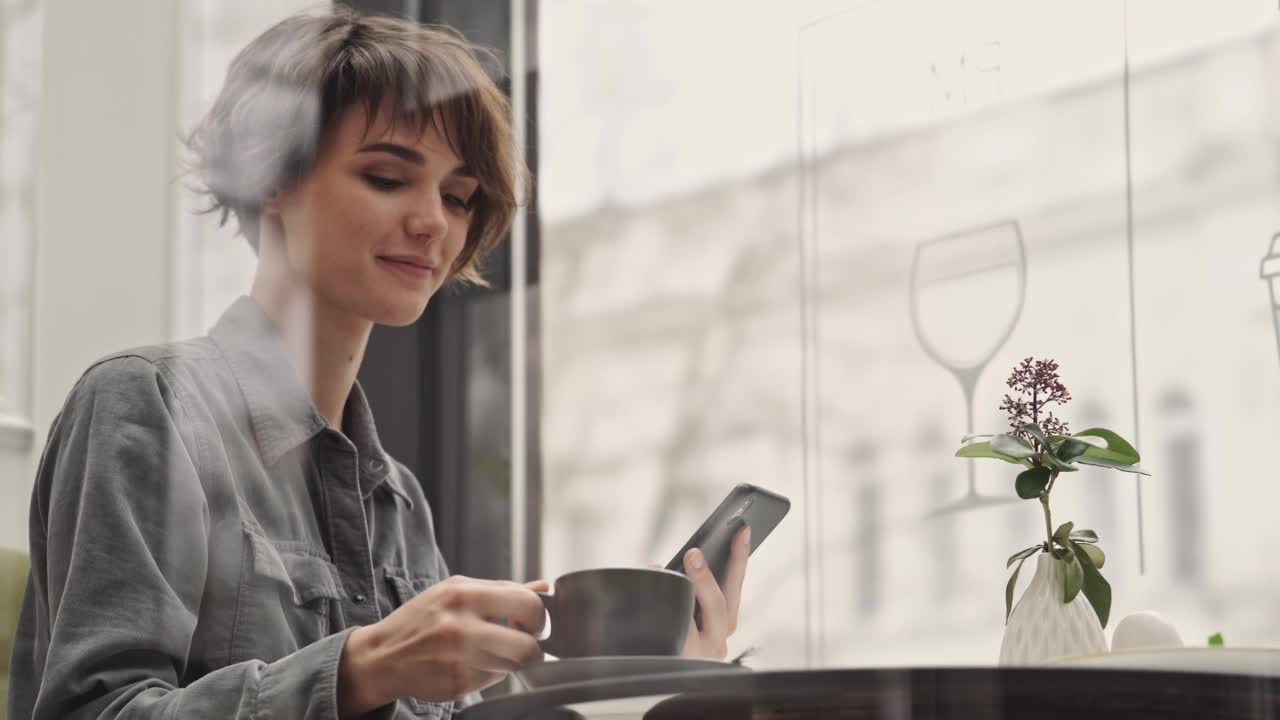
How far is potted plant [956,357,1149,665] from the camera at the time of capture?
0.69 metres

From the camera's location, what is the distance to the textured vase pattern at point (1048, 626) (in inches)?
27.1

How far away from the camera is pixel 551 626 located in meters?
0.58

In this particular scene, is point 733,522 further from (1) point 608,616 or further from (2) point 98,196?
(2) point 98,196

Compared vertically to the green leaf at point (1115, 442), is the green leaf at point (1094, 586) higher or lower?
lower

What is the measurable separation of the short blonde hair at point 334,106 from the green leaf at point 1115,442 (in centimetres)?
41

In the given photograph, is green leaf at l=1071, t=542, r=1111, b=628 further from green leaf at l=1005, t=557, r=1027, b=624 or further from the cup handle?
the cup handle

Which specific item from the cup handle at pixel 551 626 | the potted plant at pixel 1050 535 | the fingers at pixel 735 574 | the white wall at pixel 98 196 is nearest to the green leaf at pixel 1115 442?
the potted plant at pixel 1050 535

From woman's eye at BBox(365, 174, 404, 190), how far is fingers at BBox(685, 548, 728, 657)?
0.96 ft

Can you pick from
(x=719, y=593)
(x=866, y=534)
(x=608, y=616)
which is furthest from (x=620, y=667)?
(x=866, y=534)

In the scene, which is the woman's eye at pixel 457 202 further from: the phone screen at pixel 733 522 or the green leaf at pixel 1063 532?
the green leaf at pixel 1063 532

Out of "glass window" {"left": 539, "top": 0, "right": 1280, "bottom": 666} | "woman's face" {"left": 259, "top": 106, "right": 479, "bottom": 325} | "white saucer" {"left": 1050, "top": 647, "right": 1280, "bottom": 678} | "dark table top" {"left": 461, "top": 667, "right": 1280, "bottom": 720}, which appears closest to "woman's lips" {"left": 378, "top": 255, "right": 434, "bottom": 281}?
"woman's face" {"left": 259, "top": 106, "right": 479, "bottom": 325}

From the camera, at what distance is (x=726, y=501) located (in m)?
0.77

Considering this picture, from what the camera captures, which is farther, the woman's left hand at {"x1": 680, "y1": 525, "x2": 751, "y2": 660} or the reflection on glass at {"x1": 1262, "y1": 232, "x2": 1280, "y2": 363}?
the reflection on glass at {"x1": 1262, "y1": 232, "x2": 1280, "y2": 363}

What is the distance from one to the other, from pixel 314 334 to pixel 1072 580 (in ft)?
1.61
